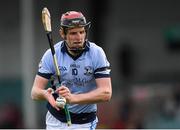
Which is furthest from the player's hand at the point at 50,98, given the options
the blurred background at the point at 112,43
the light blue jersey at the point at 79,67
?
the blurred background at the point at 112,43

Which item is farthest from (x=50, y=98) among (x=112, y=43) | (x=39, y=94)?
(x=112, y=43)

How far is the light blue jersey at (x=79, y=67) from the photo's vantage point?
8.28 meters

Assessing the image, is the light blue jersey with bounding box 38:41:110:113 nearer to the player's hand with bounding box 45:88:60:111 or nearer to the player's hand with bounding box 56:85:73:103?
the player's hand with bounding box 45:88:60:111

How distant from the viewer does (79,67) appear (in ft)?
27.2

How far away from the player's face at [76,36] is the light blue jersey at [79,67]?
0.71ft

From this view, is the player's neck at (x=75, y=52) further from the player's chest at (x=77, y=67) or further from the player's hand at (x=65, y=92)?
the player's hand at (x=65, y=92)

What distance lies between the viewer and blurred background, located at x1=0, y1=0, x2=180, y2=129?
19.5m

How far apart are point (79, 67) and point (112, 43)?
14.9 m

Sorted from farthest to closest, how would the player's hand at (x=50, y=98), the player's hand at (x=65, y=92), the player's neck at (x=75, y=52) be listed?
1. the player's neck at (x=75, y=52)
2. the player's hand at (x=50, y=98)
3. the player's hand at (x=65, y=92)

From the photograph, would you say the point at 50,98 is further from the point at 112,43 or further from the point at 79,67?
the point at 112,43

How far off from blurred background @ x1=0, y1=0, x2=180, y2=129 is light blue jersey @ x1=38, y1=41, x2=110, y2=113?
1034cm

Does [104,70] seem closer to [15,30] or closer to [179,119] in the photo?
[179,119]

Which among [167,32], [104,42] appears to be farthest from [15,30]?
[167,32]

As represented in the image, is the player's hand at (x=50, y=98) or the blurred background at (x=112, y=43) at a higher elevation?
the player's hand at (x=50, y=98)
